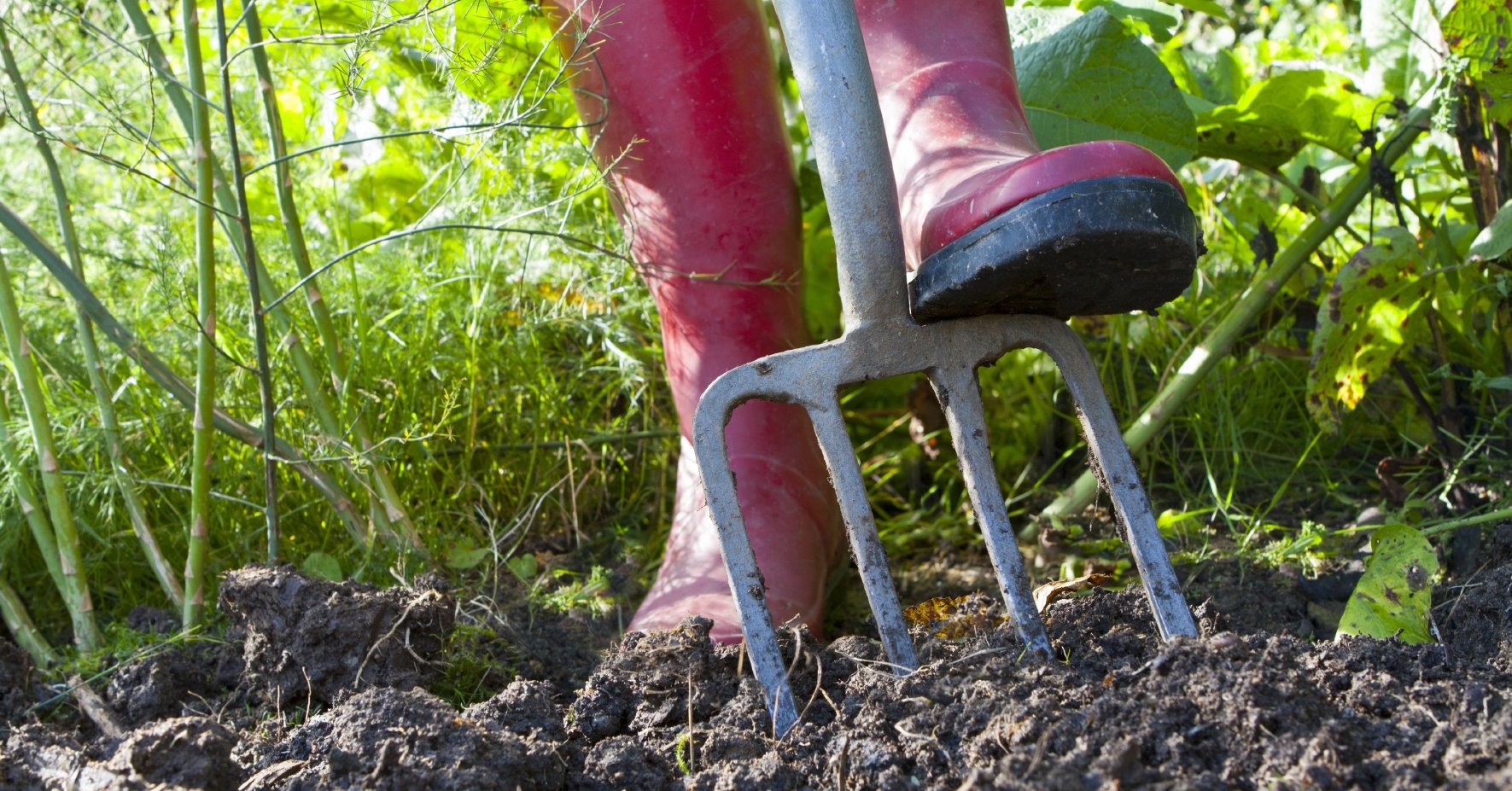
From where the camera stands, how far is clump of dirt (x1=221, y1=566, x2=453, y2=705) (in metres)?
1.21

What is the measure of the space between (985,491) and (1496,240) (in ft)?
2.37

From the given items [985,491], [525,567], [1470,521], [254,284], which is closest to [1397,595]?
[1470,521]

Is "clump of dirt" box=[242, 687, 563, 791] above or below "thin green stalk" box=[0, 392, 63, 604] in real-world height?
below

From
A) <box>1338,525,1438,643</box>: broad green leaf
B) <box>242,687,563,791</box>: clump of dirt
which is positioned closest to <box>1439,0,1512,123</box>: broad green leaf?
<box>1338,525,1438,643</box>: broad green leaf

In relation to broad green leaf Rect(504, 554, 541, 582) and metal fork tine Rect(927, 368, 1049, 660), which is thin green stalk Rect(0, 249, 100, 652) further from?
metal fork tine Rect(927, 368, 1049, 660)

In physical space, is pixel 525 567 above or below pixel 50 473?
below

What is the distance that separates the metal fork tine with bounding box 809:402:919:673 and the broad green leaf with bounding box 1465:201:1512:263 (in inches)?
31.8

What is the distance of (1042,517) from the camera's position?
155 centimetres

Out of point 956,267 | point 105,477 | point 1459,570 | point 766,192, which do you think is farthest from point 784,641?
point 105,477

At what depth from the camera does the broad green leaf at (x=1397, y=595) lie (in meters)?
1.12

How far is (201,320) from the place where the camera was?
49.6 inches

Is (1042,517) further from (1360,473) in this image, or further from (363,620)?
(363,620)

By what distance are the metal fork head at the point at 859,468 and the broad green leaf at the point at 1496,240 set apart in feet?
1.80

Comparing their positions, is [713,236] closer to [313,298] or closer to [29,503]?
[313,298]
